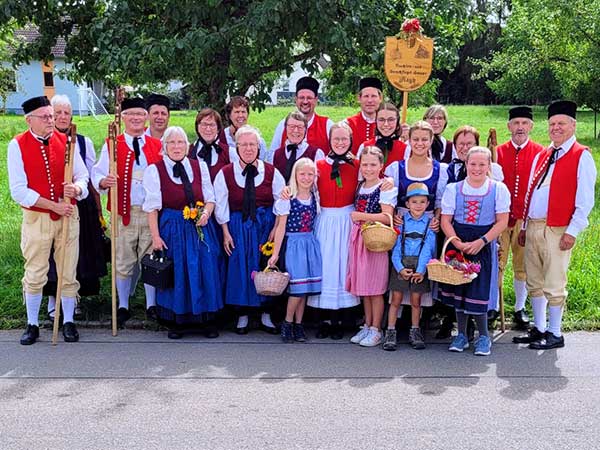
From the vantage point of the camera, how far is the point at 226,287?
Result: 5949 millimetres

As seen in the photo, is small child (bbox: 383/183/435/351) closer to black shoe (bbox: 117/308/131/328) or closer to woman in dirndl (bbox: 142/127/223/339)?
woman in dirndl (bbox: 142/127/223/339)

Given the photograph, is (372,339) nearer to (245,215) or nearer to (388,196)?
(388,196)

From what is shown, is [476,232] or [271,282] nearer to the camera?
[476,232]

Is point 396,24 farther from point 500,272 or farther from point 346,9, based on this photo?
point 500,272

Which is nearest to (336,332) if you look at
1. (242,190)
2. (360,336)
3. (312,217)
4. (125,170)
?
(360,336)

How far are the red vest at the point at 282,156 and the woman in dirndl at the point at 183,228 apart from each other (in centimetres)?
70

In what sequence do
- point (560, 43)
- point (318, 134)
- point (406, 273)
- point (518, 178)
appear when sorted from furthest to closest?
point (560, 43)
point (318, 134)
point (518, 178)
point (406, 273)

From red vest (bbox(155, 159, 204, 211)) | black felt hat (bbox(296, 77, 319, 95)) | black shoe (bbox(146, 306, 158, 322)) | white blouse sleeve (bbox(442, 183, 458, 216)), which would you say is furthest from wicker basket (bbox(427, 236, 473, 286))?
black shoe (bbox(146, 306, 158, 322))

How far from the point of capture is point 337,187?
5789mm

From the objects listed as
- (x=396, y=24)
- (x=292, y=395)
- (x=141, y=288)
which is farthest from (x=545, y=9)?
(x=292, y=395)

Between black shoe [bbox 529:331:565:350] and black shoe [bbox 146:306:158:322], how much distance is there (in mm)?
3138

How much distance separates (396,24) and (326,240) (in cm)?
303

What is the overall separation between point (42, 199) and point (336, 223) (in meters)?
2.34

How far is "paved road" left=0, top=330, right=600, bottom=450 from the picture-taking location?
13.2 ft
